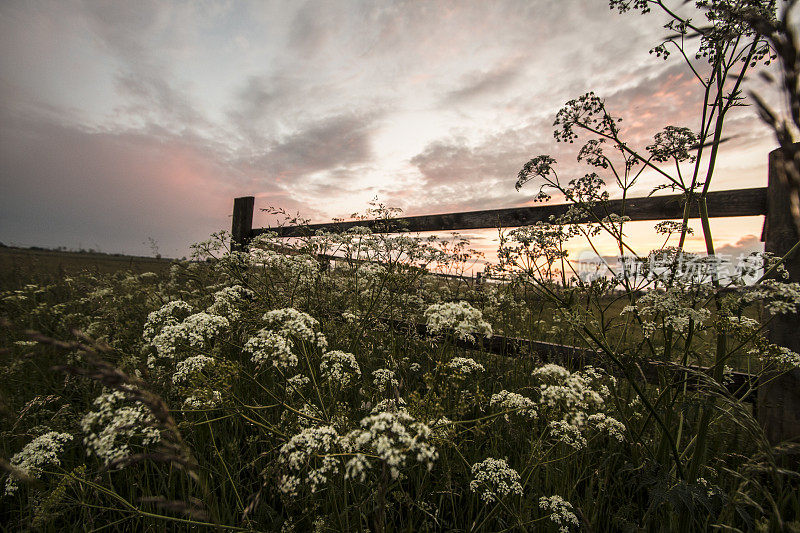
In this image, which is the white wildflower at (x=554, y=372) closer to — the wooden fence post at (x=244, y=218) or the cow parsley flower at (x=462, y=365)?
the cow parsley flower at (x=462, y=365)

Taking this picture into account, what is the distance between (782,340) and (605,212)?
77.6 inches

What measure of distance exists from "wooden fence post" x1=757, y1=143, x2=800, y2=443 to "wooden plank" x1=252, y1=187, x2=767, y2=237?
8.0 inches

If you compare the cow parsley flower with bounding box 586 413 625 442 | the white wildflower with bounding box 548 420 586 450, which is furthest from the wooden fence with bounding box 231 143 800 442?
the white wildflower with bounding box 548 420 586 450

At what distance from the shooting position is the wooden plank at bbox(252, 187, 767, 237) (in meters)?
3.54

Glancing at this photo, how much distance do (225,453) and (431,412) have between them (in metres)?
2.18

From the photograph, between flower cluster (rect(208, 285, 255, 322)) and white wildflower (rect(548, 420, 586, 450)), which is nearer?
white wildflower (rect(548, 420, 586, 450))

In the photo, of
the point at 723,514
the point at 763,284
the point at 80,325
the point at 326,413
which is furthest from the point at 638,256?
the point at 80,325

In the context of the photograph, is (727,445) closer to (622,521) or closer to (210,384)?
(622,521)

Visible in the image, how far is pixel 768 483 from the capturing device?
120 inches

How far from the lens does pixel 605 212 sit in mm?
3389

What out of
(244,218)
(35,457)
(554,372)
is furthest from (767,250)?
(244,218)

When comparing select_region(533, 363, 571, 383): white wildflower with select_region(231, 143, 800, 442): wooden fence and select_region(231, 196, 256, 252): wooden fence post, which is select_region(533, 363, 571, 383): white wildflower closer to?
select_region(231, 143, 800, 442): wooden fence

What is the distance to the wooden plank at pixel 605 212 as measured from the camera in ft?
11.6

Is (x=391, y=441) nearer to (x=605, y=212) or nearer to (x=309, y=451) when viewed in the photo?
(x=309, y=451)
